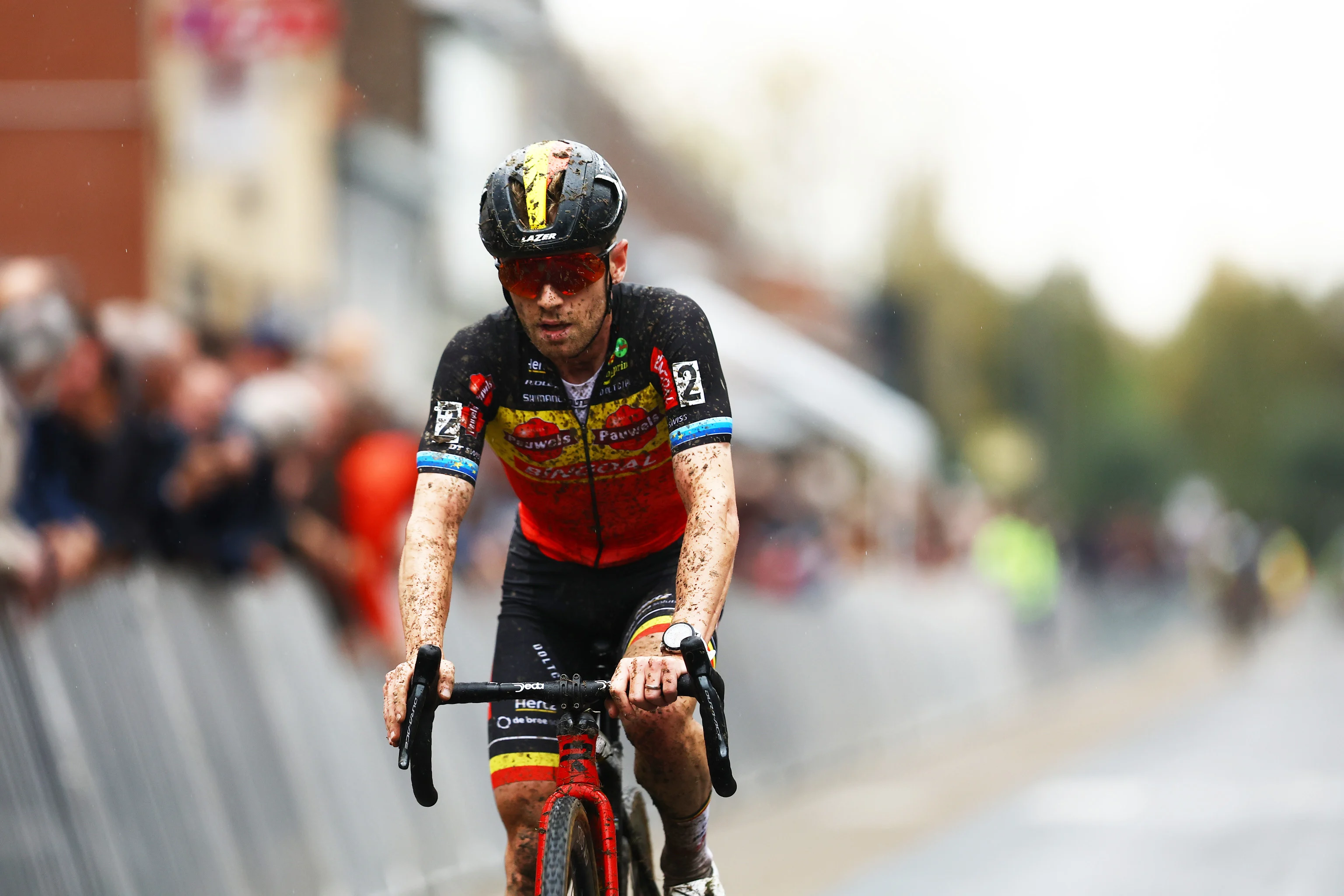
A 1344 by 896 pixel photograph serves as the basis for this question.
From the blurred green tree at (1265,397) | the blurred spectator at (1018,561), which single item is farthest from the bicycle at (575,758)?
the blurred green tree at (1265,397)

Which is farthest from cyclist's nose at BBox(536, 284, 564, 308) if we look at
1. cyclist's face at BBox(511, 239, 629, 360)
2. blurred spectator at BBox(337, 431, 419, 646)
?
blurred spectator at BBox(337, 431, 419, 646)

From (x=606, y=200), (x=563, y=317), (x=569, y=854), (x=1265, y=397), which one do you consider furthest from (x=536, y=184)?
(x=1265, y=397)

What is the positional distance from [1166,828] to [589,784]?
25.5 ft

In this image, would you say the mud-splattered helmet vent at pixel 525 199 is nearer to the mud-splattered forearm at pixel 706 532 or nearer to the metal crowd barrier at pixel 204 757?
the mud-splattered forearm at pixel 706 532

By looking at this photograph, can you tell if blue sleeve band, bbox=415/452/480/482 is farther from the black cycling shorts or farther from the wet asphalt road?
the wet asphalt road

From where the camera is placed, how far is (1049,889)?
355 inches

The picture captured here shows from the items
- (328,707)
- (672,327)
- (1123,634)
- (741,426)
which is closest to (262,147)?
→ (741,426)

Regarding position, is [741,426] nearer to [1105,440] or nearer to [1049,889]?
[1049,889]

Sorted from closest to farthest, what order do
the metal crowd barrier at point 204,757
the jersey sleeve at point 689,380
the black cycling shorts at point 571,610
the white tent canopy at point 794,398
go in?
the jersey sleeve at point 689,380, the black cycling shorts at point 571,610, the metal crowd barrier at point 204,757, the white tent canopy at point 794,398

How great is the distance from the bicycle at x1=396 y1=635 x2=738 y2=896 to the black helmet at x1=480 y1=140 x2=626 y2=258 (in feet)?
3.32

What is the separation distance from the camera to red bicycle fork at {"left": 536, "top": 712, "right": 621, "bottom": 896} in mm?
4254

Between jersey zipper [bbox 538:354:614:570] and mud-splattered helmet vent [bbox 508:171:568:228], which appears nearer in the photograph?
mud-splattered helmet vent [bbox 508:171:568:228]

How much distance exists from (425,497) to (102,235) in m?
16.8

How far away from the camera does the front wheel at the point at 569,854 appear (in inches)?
155
